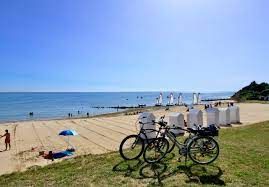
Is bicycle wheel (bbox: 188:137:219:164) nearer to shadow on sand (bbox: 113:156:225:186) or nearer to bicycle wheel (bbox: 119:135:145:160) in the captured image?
shadow on sand (bbox: 113:156:225:186)

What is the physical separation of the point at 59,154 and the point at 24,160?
1.36m

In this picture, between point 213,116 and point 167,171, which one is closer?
point 167,171

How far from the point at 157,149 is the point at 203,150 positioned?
46.4 inches

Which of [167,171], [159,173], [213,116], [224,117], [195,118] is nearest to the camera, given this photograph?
[159,173]

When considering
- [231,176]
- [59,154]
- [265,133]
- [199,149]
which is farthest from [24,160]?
[265,133]

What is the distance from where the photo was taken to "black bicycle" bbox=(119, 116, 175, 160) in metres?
8.09

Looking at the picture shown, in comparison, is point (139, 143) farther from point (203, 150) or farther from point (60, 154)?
point (60, 154)

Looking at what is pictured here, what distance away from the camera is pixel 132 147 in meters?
8.33

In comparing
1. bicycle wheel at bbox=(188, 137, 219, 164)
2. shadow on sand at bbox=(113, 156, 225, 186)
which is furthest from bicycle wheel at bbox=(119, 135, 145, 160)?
bicycle wheel at bbox=(188, 137, 219, 164)

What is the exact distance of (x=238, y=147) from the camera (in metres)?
10.0

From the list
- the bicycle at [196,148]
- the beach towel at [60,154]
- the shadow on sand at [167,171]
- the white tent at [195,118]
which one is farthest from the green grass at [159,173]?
the white tent at [195,118]

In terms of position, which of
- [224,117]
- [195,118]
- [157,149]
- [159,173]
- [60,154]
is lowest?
[60,154]

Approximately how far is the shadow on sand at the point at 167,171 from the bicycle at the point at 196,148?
0.20 metres

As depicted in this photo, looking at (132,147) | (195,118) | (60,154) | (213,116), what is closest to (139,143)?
(132,147)
